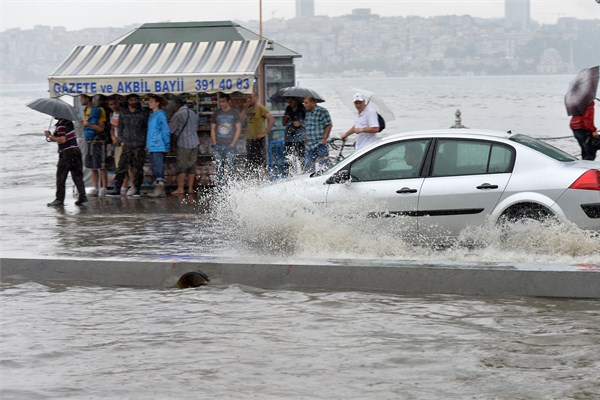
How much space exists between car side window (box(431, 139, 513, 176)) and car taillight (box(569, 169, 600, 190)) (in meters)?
0.74

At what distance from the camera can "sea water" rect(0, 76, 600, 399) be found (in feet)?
24.5

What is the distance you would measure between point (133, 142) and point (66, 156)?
1.41 meters

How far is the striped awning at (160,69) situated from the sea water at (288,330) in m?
4.69

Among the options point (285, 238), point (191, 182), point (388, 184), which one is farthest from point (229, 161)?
point (388, 184)

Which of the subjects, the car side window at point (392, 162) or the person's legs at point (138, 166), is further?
the person's legs at point (138, 166)

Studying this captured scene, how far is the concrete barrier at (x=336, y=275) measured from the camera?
995 centimetres

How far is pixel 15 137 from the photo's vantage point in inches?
2329

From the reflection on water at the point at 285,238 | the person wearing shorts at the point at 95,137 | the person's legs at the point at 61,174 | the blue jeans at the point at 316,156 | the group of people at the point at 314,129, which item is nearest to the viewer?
the reflection on water at the point at 285,238

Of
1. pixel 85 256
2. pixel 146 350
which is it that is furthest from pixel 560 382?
pixel 85 256

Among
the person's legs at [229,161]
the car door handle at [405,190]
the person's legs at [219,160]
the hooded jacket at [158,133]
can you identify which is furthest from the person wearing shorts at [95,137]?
the car door handle at [405,190]

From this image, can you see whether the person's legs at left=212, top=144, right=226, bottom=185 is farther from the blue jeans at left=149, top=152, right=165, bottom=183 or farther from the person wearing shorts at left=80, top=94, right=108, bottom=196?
the person wearing shorts at left=80, top=94, right=108, bottom=196

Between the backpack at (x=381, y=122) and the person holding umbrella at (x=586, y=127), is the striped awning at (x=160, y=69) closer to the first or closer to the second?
the backpack at (x=381, y=122)

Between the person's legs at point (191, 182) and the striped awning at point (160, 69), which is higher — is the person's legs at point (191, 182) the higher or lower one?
the lower one

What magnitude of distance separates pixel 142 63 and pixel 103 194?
7.90ft
